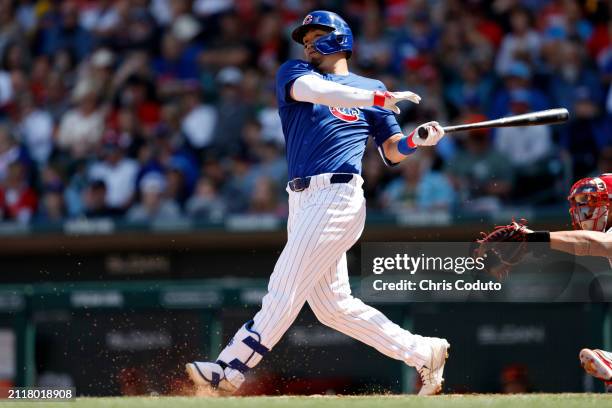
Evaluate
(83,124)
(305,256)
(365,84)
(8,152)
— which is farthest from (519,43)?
(305,256)

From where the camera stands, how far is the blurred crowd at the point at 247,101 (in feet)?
29.6

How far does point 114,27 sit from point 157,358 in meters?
5.57

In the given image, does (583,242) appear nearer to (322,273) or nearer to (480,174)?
(322,273)

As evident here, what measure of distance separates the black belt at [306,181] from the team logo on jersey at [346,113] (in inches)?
12.0

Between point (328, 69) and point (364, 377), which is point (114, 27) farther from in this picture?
point (328, 69)

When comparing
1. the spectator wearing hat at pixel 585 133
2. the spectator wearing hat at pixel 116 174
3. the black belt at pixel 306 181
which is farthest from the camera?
the spectator wearing hat at pixel 116 174

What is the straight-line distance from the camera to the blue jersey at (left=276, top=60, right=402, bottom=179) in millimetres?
5434

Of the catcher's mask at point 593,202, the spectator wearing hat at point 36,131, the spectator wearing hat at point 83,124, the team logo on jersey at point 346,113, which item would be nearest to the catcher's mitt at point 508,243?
the catcher's mask at point 593,202

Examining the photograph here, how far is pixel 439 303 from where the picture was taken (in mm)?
7738

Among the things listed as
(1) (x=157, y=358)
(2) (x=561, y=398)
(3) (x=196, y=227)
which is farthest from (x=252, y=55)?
(2) (x=561, y=398)

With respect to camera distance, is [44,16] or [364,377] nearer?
[364,377]

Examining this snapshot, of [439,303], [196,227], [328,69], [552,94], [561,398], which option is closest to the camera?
[561,398]

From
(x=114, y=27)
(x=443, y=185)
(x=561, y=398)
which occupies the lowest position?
(x=561, y=398)

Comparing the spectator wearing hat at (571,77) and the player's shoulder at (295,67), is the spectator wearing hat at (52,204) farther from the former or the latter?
the player's shoulder at (295,67)
